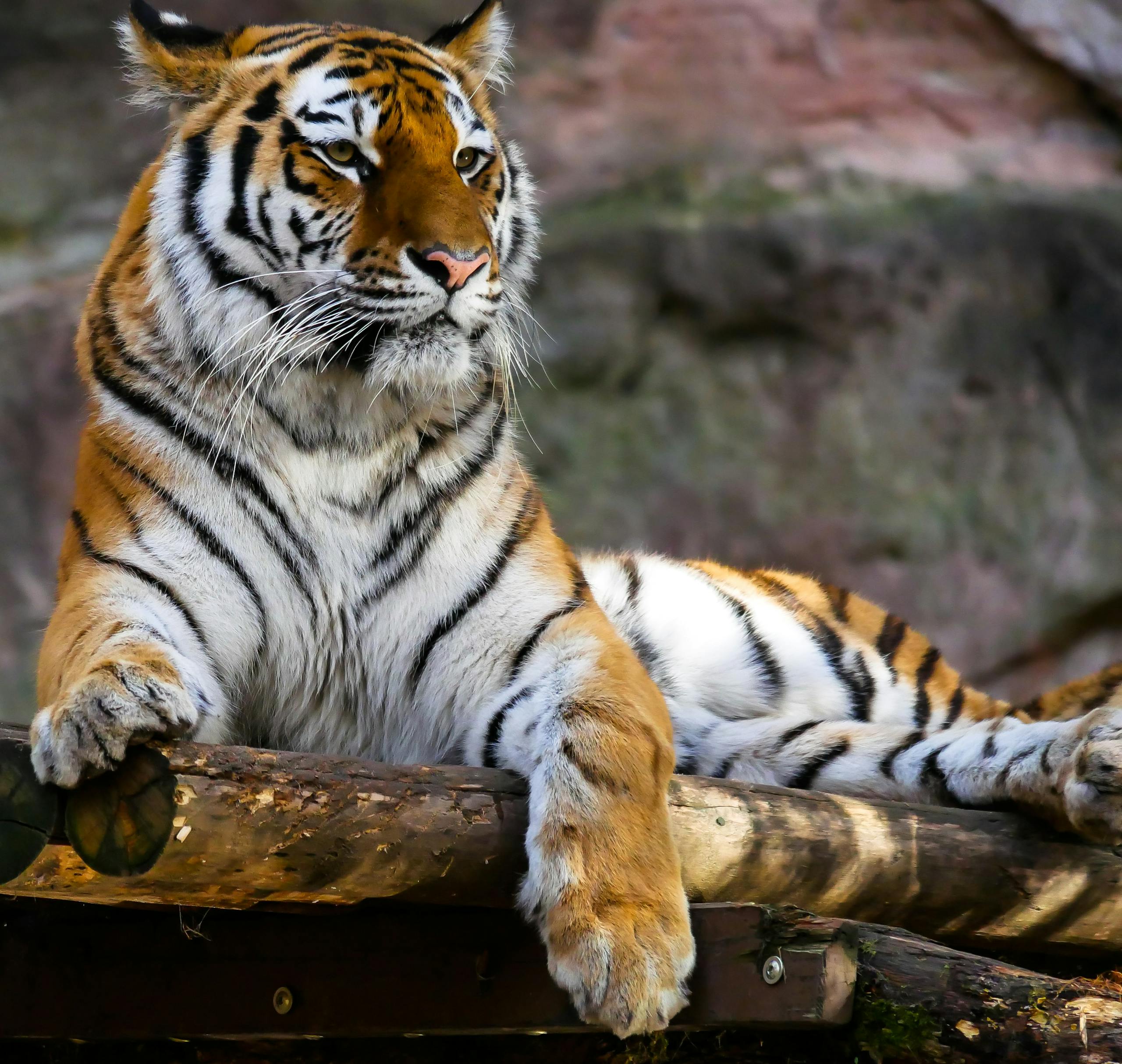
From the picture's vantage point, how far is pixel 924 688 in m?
3.23

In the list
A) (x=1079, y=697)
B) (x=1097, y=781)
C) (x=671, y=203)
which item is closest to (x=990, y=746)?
(x=1097, y=781)

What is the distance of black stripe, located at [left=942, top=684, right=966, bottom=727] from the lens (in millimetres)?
3191

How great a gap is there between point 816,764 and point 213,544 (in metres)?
1.25

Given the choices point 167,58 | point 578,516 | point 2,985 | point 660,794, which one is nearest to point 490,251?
point 167,58

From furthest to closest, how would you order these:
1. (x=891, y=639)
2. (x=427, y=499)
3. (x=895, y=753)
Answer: (x=891, y=639)
(x=895, y=753)
(x=427, y=499)

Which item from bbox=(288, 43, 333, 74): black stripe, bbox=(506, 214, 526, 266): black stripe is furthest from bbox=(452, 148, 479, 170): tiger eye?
bbox=(288, 43, 333, 74): black stripe

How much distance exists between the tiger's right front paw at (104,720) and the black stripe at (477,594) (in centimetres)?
62

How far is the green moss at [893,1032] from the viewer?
5.19ft

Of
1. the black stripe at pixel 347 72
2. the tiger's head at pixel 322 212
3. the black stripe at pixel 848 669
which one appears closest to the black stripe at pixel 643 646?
the black stripe at pixel 848 669

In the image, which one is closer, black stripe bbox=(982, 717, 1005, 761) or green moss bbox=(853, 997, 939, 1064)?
green moss bbox=(853, 997, 939, 1064)

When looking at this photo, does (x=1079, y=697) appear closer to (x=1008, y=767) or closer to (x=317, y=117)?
(x=1008, y=767)

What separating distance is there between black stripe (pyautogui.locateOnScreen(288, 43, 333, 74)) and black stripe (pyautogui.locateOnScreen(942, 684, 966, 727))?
6.40 feet

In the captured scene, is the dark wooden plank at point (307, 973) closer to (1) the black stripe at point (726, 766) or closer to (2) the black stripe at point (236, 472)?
(2) the black stripe at point (236, 472)

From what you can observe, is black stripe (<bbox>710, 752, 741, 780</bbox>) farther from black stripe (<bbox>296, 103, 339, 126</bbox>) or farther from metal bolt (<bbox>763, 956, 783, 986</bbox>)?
black stripe (<bbox>296, 103, 339, 126</bbox>)
